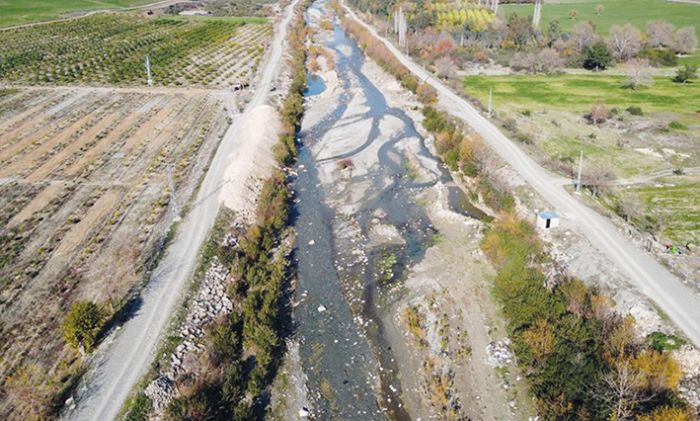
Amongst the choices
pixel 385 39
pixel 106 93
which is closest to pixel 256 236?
pixel 106 93

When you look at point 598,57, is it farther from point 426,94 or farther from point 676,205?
point 676,205

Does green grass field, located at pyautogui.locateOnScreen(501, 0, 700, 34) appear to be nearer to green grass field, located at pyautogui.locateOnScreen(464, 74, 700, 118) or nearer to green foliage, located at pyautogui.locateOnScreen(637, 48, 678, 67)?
green foliage, located at pyautogui.locateOnScreen(637, 48, 678, 67)

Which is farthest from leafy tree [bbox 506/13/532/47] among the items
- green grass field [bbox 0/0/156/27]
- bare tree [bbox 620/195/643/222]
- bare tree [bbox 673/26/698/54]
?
green grass field [bbox 0/0/156/27]

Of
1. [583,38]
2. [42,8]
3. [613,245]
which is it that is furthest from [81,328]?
[42,8]

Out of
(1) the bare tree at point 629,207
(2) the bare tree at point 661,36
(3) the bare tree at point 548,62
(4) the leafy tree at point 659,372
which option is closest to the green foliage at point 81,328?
(4) the leafy tree at point 659,372

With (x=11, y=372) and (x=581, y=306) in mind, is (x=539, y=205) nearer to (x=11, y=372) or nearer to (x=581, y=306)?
(x=581, y=306)

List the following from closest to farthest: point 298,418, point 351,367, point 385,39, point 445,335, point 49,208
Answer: point 298,418 < point 351,367 < point 445,335 < point 49,208 < point 385,39

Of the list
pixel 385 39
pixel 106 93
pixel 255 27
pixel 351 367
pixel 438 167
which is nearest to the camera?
pixel 351 367
